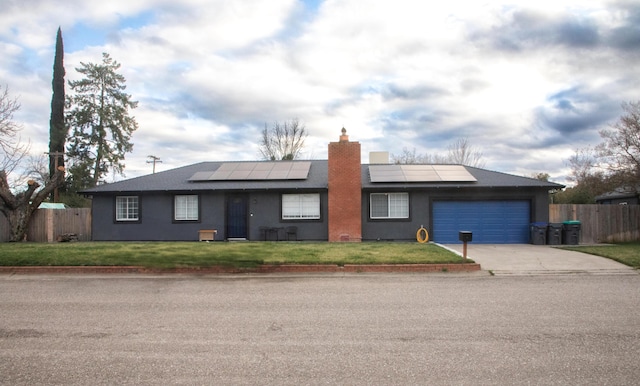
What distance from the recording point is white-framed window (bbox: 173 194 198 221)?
67.3 feet

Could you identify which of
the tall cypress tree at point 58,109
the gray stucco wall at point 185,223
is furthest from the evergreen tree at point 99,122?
the gray stucco wall at point 185,223

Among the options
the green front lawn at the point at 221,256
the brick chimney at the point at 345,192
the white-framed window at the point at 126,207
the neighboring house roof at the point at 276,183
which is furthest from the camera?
the white-framed window at the point at 126,207

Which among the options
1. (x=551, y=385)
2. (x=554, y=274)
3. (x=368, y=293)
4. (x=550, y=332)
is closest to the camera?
(x=551, y=385)

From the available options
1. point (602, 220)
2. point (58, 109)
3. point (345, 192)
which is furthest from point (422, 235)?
point (58, 109)

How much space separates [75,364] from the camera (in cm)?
498

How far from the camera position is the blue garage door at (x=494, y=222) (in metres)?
19.6

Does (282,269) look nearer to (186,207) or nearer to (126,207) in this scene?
(186,207)

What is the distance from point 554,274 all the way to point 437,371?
8399 millimetres

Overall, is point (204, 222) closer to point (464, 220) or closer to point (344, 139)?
point (344, 139)

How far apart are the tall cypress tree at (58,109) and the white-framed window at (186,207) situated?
2406cm

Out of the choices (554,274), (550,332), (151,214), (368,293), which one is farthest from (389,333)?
(151,214)

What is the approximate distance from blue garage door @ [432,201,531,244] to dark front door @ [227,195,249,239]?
8.48 m

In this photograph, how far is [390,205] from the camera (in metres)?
20.0

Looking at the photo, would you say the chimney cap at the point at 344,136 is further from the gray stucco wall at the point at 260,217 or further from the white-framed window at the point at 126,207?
the white-framed window at the point at 126,207
